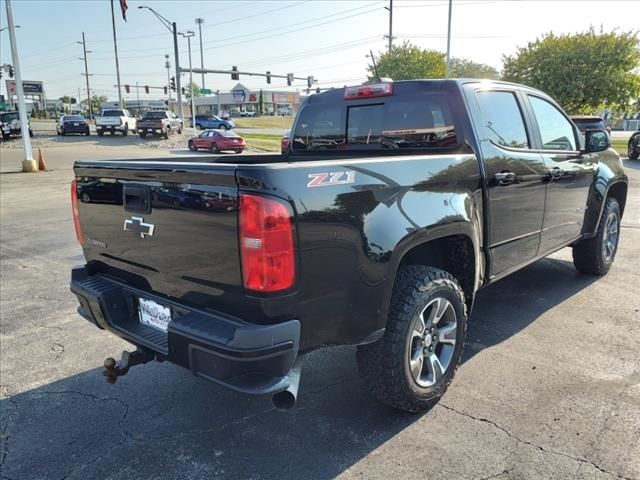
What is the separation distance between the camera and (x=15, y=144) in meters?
31.2

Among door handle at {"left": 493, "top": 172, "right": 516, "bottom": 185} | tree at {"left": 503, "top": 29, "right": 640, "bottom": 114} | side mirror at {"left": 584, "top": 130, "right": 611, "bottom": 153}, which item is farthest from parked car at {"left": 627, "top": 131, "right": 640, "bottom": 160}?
door handle at {"left": 493, "top": 172, "right": 516, "bottom": 185}

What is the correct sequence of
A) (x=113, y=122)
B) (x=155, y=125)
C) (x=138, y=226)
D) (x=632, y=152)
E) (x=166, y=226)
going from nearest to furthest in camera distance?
(x=166, y=226) < (x=138, y=226) < (x=632, y=152) < (x=155, y=125) < (x=113, y=122)

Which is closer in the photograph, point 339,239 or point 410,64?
point 339,239

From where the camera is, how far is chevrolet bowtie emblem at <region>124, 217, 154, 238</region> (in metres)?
2.53

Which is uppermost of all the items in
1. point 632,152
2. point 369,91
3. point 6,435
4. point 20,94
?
point 20,94

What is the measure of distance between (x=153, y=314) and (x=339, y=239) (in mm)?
1114

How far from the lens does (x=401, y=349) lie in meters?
2.64

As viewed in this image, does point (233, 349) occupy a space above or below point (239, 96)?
below

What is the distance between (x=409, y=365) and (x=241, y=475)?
104 centimetres

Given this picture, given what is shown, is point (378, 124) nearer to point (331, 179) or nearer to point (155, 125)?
point (331, 179)

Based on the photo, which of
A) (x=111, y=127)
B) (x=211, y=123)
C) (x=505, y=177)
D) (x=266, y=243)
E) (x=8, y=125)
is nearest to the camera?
(x=266, y=243)

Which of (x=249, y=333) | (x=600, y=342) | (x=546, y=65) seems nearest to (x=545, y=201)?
(x=600, y=342)

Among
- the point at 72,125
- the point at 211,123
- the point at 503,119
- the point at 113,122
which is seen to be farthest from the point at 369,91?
the point at 211,123

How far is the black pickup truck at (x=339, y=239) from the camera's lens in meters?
2.11
